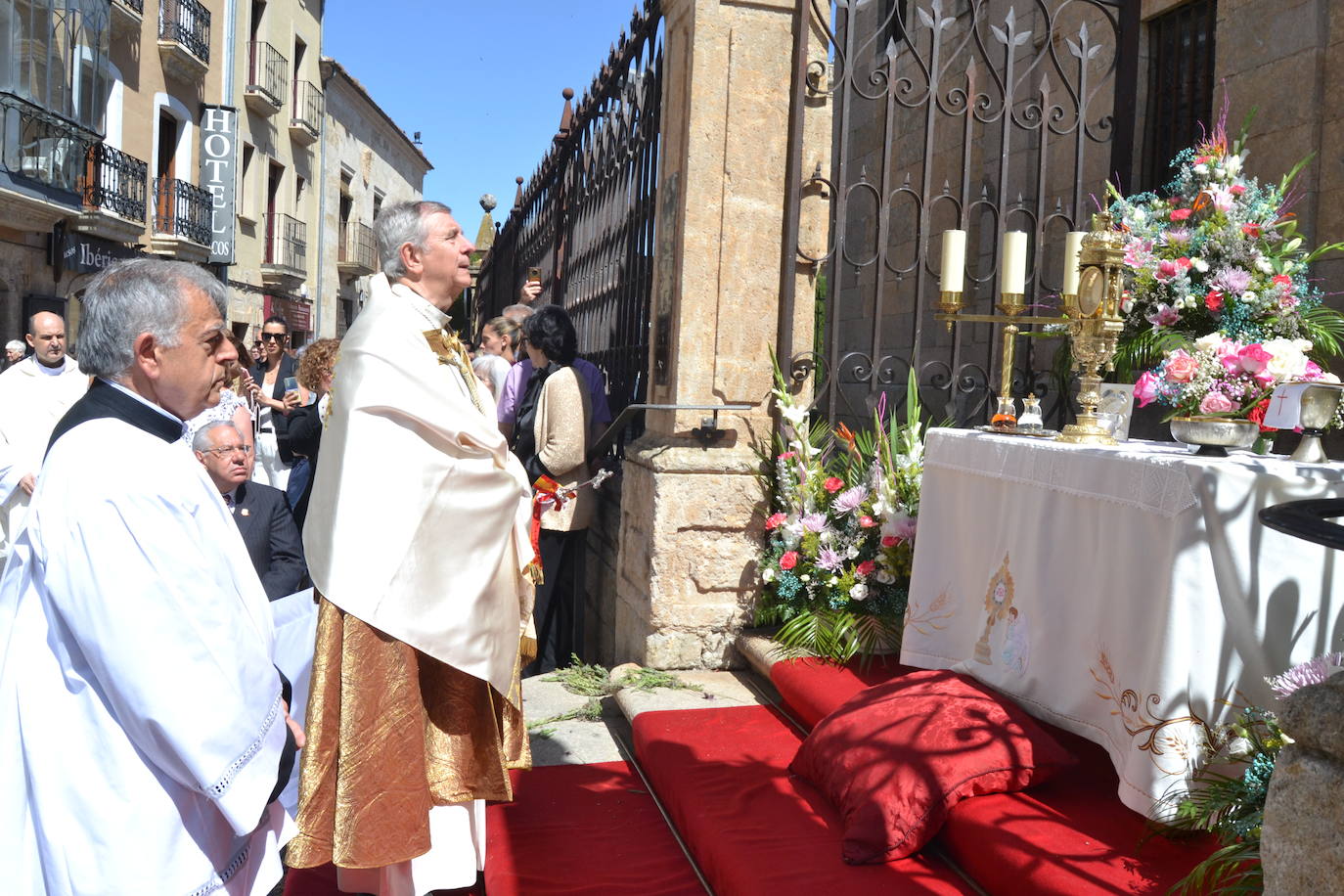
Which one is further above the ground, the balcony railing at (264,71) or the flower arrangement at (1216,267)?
the balcony railing at (264,71)

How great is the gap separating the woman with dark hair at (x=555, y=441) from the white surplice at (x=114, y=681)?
3071mm

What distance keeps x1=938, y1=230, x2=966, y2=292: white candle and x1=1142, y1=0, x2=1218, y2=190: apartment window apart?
3.21 metres

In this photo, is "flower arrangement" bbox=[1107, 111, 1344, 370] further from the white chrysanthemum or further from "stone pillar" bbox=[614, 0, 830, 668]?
"stone pillar" bbox=[614, 0, 830, 668]

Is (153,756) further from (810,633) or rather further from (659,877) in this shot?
(810,633)

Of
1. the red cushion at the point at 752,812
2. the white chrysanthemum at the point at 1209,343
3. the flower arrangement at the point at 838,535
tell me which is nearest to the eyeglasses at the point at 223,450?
the red cushion at the point at 752,812

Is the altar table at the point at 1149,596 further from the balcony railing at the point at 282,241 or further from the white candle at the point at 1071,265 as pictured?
the balcony railing at the point at 282,241

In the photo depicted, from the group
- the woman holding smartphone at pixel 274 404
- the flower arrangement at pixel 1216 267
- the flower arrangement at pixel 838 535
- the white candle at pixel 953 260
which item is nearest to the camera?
the flower arrangement at pixel 1216 267

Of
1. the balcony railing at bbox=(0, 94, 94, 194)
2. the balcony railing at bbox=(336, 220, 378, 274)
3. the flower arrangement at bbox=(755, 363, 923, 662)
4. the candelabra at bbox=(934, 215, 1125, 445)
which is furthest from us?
the balcony railing at bbox=(336, 220, 378, 274)

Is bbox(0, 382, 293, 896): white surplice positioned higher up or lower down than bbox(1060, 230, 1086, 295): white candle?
lower down

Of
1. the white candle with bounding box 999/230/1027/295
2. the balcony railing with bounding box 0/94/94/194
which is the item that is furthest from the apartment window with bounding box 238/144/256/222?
the white candle with bounding box 999/230/1027/295

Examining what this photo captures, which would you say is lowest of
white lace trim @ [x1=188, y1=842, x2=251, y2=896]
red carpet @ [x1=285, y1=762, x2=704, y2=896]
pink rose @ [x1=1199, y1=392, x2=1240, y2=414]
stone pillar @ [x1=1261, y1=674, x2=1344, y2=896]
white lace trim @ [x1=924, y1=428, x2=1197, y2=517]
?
red carpet @ [x1=285, y1=762, x2=704, y2=896]

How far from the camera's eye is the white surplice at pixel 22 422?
559cm

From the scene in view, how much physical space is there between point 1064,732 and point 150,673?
2.57 metres

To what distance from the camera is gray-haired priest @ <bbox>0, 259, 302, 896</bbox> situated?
1766 mm
